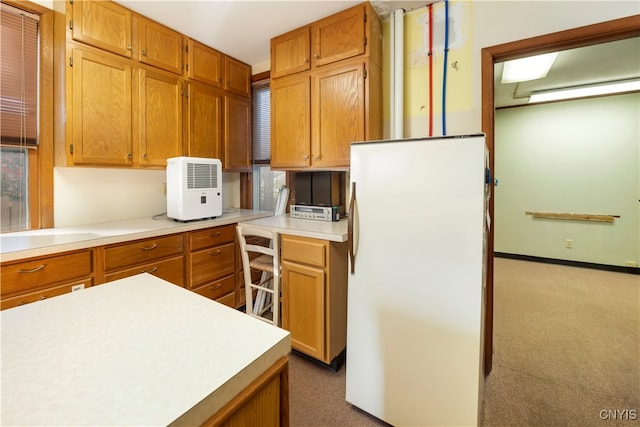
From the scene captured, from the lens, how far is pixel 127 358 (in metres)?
0.57

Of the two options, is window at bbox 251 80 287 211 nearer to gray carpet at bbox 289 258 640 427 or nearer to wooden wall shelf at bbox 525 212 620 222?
gray carpet at bbox 289 258 640 427

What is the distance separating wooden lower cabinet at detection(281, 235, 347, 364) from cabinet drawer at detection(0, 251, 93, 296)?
120 cm

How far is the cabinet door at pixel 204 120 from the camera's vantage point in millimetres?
2576

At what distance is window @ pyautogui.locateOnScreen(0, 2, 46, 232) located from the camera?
1848mm

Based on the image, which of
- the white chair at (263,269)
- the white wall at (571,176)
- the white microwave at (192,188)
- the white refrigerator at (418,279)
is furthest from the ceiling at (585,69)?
the white microwave at (192,188)

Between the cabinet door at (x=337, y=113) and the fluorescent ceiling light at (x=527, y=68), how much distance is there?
1748 millimetres

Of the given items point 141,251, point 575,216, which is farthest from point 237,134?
point 575,216

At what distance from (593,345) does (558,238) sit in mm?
2606

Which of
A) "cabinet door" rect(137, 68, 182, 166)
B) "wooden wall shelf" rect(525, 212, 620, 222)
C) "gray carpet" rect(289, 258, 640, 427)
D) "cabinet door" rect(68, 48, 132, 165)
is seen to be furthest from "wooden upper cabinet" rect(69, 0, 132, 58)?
"wooden wall shelf" rect(525, 212, 620, 222)

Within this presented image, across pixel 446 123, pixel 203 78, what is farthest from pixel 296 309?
pixel 203 78

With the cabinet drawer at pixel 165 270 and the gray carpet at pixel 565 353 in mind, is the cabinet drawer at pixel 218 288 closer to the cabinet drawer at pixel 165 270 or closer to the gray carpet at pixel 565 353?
the cabinet drawer at pixel 165 270

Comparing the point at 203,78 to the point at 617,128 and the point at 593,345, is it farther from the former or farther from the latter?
the point at 617,128

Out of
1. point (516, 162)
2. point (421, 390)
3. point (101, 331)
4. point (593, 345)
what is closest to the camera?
point (101, 331)

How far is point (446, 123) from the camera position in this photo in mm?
2018
